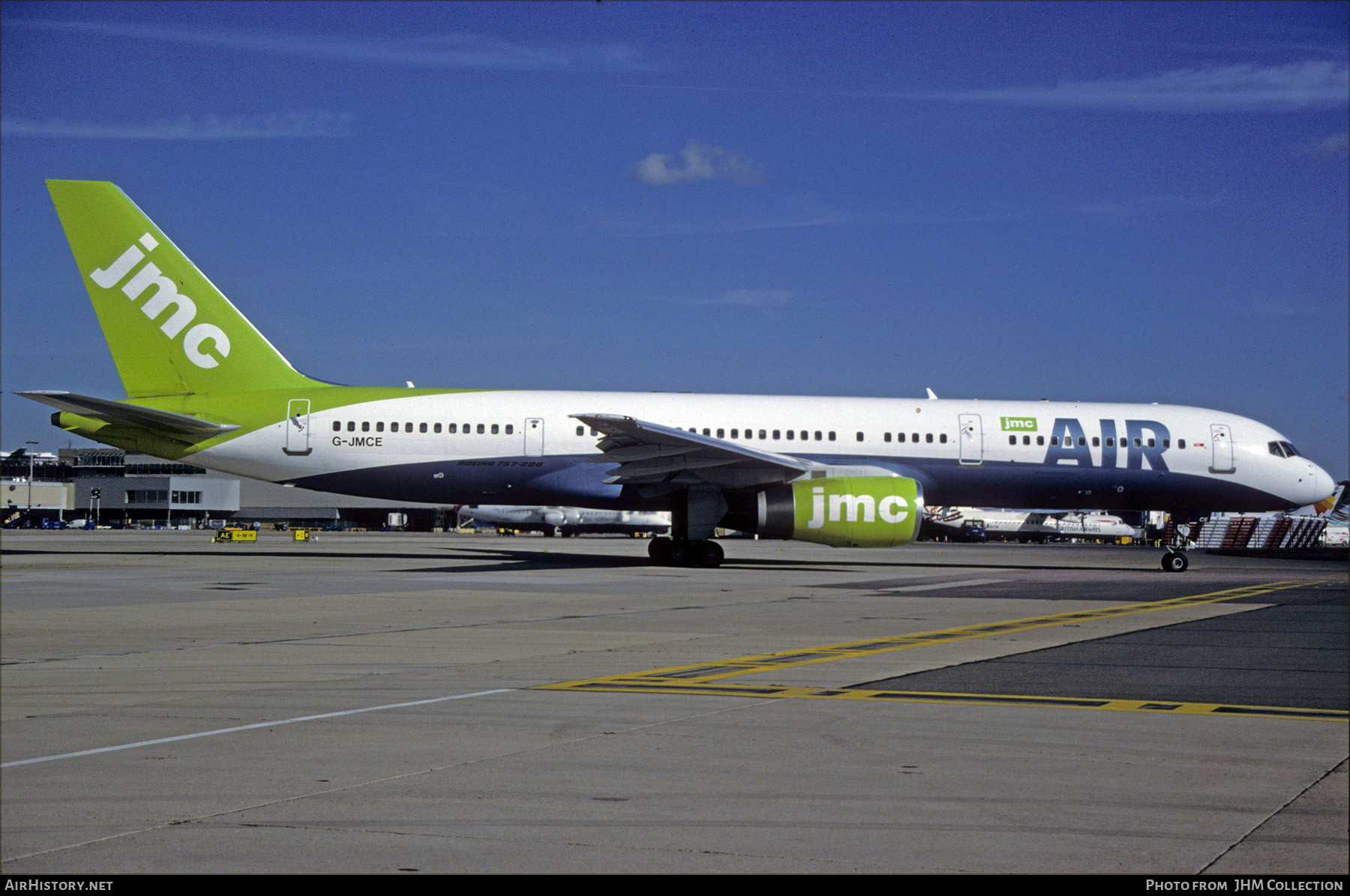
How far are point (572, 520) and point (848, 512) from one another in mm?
53084

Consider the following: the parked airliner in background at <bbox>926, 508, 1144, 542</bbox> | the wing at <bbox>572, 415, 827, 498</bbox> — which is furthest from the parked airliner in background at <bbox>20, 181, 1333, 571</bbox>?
the parked airliner in background at <bbox>926, 508, 1144, 542</bbox>

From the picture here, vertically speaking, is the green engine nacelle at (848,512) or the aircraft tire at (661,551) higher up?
the green engine nacelle at (848,512)

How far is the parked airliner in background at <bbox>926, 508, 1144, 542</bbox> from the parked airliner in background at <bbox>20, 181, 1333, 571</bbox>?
57.2 metres

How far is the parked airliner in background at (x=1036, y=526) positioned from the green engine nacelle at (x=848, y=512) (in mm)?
61536

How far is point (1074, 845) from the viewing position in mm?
4891

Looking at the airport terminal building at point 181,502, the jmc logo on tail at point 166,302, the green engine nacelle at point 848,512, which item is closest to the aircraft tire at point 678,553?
the green engine nacelle at point 848,512

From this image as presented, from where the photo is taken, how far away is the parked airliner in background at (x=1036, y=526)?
89500 mm

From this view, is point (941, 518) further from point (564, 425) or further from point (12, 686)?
point (12, 686)

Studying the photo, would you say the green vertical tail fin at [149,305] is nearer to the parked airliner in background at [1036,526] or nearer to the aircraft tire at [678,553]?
the aircraft tire at [678,553]

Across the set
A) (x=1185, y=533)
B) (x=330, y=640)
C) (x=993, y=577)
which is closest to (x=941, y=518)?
(x=1185, y=533)

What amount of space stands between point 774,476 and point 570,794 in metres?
22.5

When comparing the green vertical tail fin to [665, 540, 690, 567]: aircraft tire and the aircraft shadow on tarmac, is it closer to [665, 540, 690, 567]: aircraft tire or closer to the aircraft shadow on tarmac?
the aircraft shadow on tarmac

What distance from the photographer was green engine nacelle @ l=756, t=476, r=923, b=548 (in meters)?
26.9
